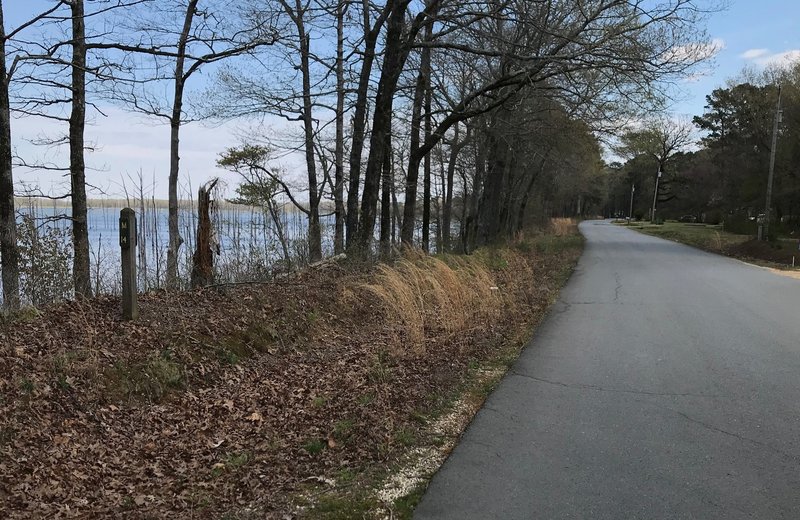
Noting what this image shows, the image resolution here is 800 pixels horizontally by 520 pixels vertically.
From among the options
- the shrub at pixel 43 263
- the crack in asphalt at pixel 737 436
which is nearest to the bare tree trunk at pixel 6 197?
the shrub at pixel 43 263

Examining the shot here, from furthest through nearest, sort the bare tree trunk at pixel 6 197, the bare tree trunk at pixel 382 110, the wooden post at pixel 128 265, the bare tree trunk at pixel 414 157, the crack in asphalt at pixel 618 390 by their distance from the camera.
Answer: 1. the bare tree trunk at pixel 414 157
2. the bare tree trunk at pixel 382 110
3. the bare tree trunk at pixel 6 197
4. the wooden post at pixel 128 265
5. the crack in asphalt at pixel 618 390

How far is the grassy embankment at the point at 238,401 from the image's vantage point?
11.8 ft

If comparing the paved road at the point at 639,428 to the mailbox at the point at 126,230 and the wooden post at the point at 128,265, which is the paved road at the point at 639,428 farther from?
the mailbox at the point at 126,230

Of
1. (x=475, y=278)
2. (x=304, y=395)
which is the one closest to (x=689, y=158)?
(x=475, y=278)

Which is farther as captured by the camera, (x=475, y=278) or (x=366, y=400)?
(x=475, y=278)

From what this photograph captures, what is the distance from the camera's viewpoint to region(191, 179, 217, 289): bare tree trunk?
358 inches

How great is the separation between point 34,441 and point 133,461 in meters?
0.70

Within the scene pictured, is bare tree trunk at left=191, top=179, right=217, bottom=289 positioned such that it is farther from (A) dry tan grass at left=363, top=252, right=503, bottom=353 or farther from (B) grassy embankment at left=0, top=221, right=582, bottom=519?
(A) dry tan grass at left=363, top=252, right=503, bottom=353

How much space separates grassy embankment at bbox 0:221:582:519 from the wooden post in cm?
18

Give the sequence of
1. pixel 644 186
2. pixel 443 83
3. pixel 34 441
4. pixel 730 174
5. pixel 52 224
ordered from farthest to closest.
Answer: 1. pixel 644 186
2. pixel 730 174
3. pixel 443 83
4. pixel 52 224
5. pixel 34 441

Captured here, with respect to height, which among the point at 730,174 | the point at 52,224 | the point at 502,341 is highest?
the point at 730,174

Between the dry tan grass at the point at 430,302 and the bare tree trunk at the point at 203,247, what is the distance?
101 inches

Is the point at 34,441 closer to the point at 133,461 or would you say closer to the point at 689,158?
the point at 133,461

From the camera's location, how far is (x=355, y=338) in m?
7.81
